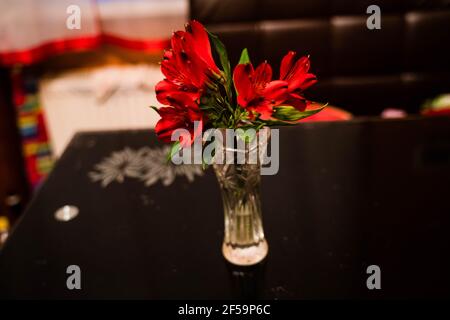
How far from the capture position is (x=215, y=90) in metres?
0.71

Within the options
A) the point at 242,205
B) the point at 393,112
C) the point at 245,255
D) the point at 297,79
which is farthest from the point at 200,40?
the point at 393,112

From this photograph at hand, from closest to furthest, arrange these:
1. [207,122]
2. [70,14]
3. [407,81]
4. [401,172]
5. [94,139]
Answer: [207,122], [401,172], [94,139], [407,81], [70,14]

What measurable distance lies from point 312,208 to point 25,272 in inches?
22.9

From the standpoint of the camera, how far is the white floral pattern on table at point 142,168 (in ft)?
3.92

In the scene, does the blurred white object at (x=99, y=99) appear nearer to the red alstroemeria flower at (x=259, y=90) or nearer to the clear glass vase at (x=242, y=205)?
the clear glass vase at (x=242, y=205)

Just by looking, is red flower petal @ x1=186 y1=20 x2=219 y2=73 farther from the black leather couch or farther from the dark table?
the black leather couch

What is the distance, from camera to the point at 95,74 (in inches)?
88.9

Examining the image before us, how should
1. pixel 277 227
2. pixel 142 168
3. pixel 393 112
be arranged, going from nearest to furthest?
pixel 277 227 < pixel 142 168 < pixel 393 112

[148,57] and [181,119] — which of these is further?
[148,57]

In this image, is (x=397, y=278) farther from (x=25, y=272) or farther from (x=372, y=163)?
(x=25, y=272)

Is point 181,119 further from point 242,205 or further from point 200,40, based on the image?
point 242,205

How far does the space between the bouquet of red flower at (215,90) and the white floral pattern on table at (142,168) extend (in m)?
0.47

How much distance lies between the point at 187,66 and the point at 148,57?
1.68m

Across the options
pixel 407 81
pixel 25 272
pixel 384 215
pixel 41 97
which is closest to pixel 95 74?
pixel 41 97
